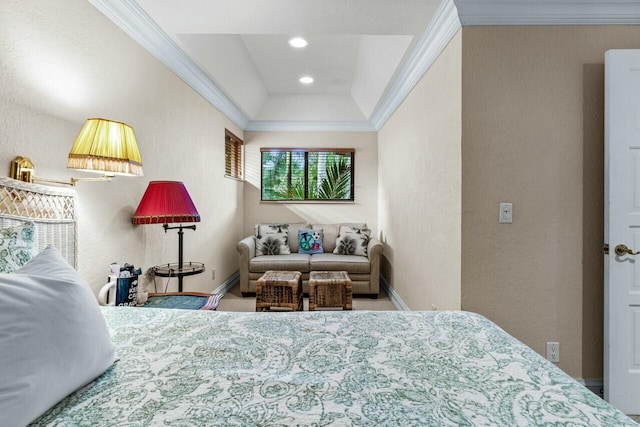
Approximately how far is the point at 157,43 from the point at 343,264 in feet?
10.1

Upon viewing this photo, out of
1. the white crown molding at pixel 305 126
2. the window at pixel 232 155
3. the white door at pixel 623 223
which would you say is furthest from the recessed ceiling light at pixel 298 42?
the white door at pixel 623 223

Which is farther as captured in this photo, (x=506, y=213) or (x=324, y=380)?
(x=506, y=213)

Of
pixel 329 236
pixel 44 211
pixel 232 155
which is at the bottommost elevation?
pixel 329 236

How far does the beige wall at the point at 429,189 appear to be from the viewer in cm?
218

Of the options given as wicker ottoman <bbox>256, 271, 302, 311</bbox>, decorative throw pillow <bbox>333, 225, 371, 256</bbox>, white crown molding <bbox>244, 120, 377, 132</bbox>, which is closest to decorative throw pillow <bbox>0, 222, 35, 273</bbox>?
wicker ottoman <bbox>256, 271, 302, 311</bbox>

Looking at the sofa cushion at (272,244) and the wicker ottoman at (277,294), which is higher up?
the sofa cushion at (272,244)

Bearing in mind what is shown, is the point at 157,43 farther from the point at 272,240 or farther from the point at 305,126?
the point at 305,126

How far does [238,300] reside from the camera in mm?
4105

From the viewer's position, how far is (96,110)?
1901 millimetres

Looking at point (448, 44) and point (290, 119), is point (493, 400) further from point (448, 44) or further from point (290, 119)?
point (290, 119)

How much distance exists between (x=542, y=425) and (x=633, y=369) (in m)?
1.92

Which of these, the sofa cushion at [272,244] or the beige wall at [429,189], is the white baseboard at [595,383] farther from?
the sofa cushion at [272,244]

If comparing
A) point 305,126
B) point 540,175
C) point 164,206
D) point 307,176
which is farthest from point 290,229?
point 540,175

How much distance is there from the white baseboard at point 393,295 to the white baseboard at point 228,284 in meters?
2.18
